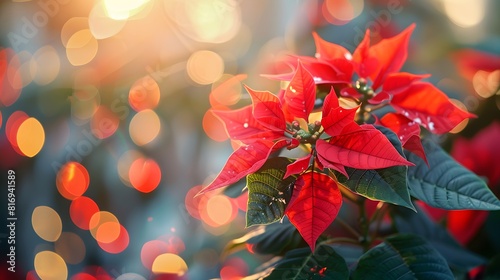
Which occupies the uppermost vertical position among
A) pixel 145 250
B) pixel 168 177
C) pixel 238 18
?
pixel 238 18

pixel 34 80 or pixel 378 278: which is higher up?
pixel 34 80

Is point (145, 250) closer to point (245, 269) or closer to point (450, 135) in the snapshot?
point (245, 269)

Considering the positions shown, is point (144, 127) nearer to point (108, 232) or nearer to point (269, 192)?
point (108, 232)

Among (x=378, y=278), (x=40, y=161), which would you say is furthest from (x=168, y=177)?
(x=378, y=278)

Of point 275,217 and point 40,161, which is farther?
point 40,161

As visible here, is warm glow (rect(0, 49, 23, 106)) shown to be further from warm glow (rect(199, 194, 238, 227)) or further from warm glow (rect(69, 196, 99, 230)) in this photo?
warm glow (rect(199, 194, 238, 227))

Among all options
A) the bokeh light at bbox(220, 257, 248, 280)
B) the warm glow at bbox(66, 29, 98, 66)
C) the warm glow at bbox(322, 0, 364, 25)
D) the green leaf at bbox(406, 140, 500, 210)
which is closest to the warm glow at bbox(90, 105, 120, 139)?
the warm glow at bbox(66, 29, 98, 66)

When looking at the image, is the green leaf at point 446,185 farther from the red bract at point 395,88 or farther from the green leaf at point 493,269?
the green leaf at point 493,269
